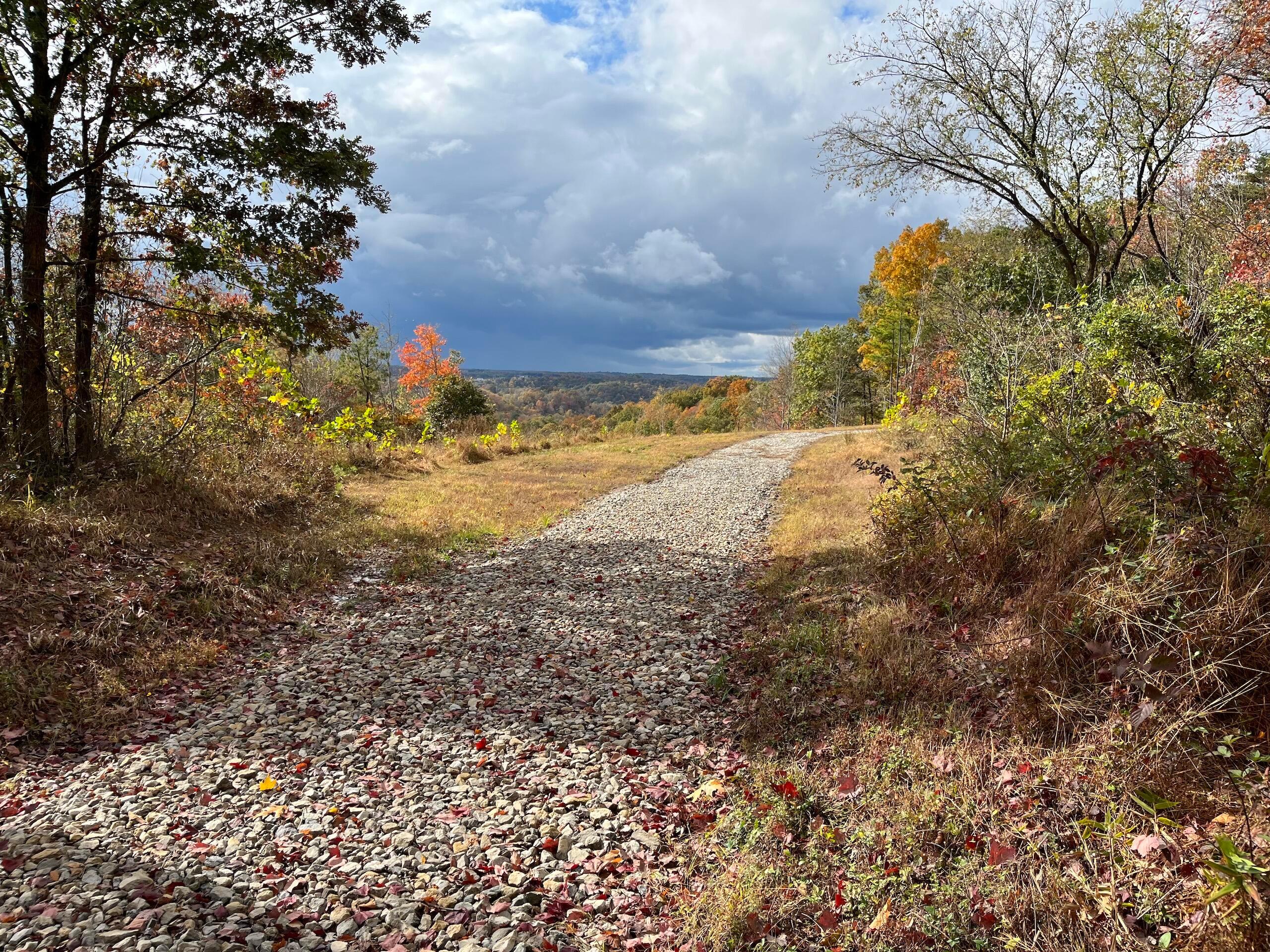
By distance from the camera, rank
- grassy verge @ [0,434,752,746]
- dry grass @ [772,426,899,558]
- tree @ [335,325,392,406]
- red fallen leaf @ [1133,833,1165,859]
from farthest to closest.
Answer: tree @ [335,325,392,406]
dry grass @ [772,426,899,558]
grassy verge @ [0,434,752,746]
red fallen leaf @ [1133,833,1165,859]

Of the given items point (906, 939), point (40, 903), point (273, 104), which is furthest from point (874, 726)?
point (273, 104)

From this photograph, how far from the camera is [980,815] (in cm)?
309

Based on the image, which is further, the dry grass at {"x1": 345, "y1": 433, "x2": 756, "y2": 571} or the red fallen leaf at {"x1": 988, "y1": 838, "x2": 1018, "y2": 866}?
the dry grass at {"x1": 345, "y1": 433, "x2": 756, "y2": 571}

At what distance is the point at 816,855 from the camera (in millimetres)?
3092

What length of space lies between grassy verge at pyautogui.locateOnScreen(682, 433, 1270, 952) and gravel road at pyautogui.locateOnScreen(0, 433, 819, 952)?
441mm

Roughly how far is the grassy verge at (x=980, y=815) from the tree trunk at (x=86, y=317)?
26.0 feet

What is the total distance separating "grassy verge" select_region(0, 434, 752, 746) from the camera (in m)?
4.61

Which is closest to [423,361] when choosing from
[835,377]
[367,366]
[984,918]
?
[367,366]

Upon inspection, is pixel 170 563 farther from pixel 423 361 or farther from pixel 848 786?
pixel 423 361

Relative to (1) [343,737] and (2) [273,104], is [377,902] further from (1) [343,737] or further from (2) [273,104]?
(2) [273,104]

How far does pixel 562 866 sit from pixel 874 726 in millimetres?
2114

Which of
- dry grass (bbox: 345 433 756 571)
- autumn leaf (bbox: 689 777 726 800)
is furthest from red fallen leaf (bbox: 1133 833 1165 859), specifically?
dry grass (bbox: 345 433 756 571)

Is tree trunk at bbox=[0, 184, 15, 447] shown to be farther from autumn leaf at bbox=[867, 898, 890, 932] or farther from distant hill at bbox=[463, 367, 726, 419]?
distant hill at bbox=[463, 367, 726, 419]

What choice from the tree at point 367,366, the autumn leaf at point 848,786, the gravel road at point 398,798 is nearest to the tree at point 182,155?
the gravel road at point 398,798
